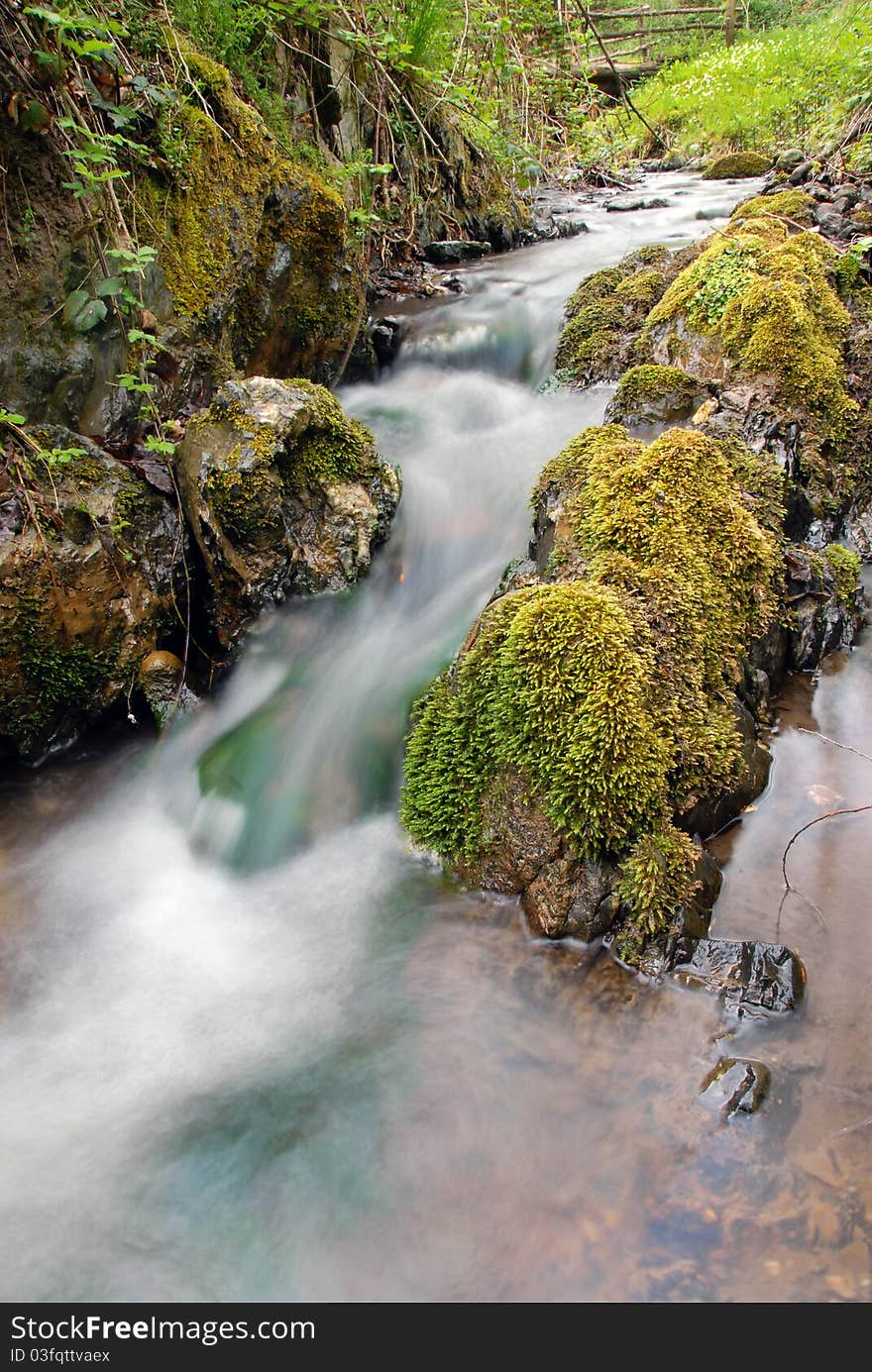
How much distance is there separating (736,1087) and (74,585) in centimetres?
394

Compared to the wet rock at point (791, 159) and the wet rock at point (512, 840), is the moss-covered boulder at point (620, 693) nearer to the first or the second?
the wet rock at point (512, 840)

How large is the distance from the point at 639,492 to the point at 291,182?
3.89m

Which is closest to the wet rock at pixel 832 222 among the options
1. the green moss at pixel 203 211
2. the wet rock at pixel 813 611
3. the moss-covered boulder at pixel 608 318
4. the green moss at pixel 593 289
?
the moss-covered boulder at pixel 608 318

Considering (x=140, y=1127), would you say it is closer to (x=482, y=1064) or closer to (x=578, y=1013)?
(x=482, y=1064)

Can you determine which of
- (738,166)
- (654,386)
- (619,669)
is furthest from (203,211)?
(738,166)

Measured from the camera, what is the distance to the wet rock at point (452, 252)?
931 centimetres

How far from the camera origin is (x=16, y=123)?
443 cm

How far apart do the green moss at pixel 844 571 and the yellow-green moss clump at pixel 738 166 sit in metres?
9.85

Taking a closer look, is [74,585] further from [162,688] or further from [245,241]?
[245,241]

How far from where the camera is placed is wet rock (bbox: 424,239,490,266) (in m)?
9.31

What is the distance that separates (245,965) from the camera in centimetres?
359

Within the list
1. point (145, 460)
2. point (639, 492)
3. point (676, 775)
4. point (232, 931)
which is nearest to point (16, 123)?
point (145, 460)

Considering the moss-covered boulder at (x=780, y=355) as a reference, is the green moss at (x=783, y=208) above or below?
above

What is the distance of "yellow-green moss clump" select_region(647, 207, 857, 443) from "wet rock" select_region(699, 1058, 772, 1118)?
4.29m
